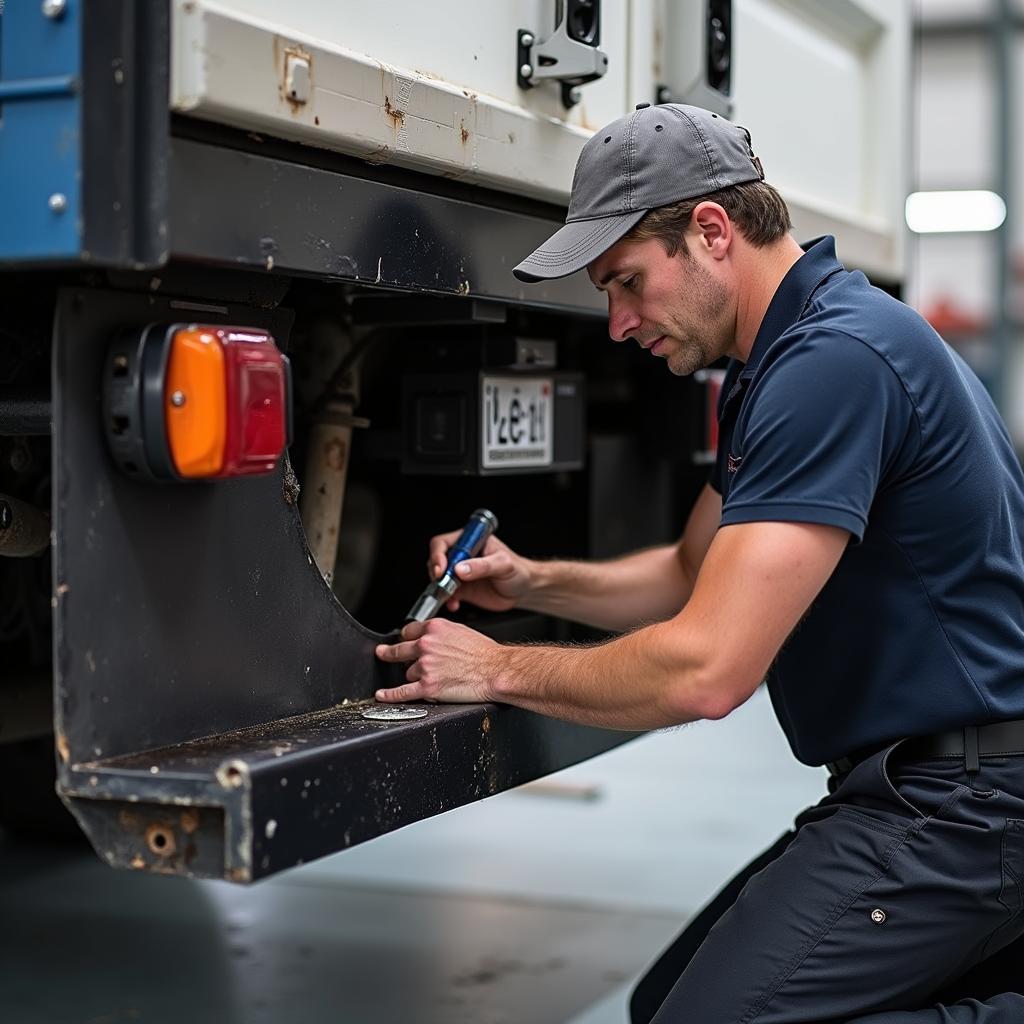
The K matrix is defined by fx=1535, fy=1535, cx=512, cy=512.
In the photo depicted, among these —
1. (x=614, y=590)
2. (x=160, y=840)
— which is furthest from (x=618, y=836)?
(x=160, y=840)

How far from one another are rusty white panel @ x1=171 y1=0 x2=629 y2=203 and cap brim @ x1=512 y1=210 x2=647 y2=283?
0.33ft

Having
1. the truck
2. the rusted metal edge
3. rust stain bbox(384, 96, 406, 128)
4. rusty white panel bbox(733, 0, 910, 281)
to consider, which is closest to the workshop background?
rusty white panel bbox(733, 0, 910, 281)

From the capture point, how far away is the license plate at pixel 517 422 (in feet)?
7.69

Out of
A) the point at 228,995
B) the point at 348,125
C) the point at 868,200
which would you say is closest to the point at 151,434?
the point at 348,125

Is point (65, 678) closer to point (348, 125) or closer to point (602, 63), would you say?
point (348, 125)

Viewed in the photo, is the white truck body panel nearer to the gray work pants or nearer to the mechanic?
the mechanic

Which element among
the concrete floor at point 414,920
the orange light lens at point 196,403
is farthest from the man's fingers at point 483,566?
the concrete floor at point 414,920

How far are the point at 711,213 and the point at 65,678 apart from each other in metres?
1.02

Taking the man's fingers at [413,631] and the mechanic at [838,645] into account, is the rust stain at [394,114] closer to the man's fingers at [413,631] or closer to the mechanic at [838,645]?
the mechanic at [838,645]

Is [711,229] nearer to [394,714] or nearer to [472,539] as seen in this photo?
[472,539]

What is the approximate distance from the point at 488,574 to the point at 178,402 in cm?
93

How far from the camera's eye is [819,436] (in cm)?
180

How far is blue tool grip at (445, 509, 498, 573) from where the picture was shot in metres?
2.36

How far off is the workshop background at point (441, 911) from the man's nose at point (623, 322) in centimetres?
142
